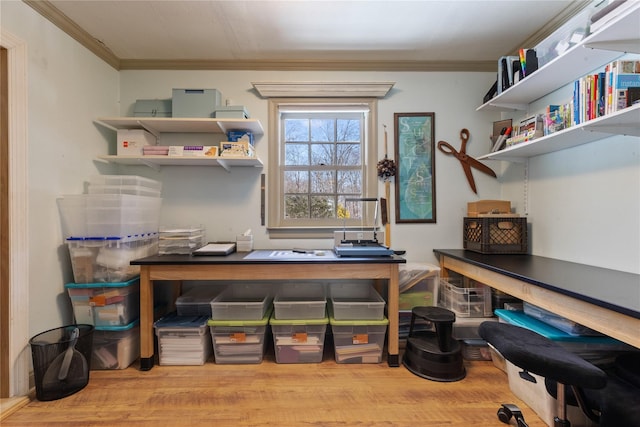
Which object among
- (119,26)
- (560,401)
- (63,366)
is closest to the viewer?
(560,401)

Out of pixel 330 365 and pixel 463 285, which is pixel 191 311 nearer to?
pixel 330 365

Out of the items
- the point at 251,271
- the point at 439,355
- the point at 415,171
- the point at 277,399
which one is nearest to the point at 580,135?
the point at 415,171

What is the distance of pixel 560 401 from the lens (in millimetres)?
1108

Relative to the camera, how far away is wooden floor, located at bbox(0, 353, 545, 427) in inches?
56.9

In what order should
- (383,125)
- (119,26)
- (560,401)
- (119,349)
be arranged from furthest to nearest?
(383,125) → (119,26) → (119,349) → (560,401)

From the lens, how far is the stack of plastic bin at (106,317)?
188 cm

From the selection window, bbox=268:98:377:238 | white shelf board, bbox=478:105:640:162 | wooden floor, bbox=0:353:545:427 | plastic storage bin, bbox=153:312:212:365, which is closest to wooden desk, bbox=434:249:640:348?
wooden floor, bbox=0:353:545:427

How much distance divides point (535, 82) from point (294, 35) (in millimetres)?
1822

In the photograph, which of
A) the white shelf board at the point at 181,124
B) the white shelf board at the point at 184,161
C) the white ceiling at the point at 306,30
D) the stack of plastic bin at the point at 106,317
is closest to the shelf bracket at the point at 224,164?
the white shelf board at the point at 184,161

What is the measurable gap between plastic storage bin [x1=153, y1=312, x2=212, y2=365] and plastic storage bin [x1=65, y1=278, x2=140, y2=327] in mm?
268

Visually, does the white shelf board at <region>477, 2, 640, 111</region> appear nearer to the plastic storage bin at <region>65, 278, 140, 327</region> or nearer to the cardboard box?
the cardboard box

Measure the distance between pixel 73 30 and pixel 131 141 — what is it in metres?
0.85

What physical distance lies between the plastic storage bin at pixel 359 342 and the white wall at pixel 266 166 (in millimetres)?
825

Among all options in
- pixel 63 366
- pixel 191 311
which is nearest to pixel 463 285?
pixel 191 311
